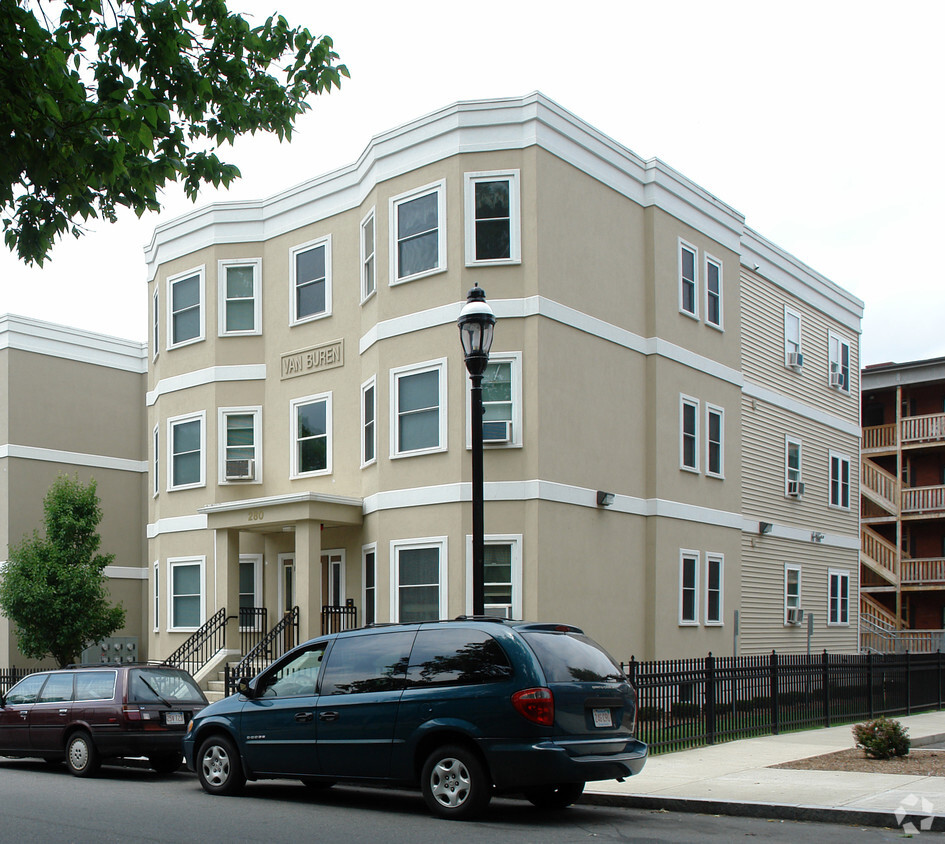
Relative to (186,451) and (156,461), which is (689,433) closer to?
(186,451)

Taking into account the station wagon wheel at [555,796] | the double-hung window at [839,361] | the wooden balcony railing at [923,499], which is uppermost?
the double-hung window at [839,361]

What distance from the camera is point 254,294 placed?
2564cm

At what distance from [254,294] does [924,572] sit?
2765 cm

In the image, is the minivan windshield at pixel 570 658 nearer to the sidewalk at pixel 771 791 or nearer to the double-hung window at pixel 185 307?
the sidewalk at pixel 771 791

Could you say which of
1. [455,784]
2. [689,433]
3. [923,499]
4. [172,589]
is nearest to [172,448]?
[172,589]

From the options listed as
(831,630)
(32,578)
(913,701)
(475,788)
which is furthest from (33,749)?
(831,630)

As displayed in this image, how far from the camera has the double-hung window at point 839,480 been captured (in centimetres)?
3162

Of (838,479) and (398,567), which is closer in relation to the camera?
(398,567)

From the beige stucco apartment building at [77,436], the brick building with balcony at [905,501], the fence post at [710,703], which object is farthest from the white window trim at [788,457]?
the beige stucco apartment building at [77,436]

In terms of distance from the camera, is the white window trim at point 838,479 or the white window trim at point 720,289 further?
the white window trim at point 838,479

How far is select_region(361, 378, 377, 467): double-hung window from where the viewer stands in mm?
21953

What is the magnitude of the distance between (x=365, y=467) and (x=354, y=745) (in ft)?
37.0

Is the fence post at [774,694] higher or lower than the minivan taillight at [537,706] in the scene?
lower

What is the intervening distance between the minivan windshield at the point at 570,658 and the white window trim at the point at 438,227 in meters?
10.8
